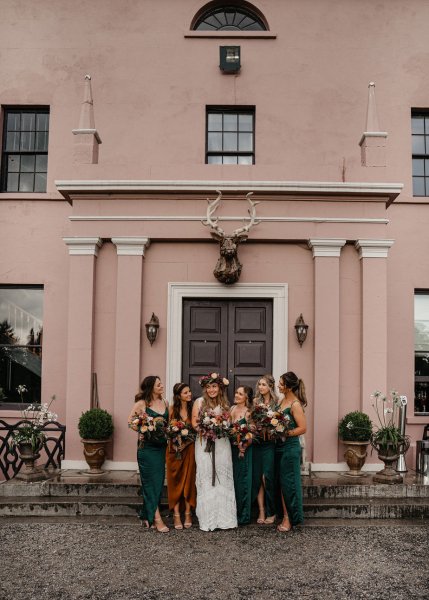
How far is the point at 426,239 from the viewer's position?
472 inches

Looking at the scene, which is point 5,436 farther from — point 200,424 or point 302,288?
point 302,288

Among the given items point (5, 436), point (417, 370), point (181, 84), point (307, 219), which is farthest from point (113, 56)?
point (417, 370)

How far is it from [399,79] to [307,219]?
417 cm

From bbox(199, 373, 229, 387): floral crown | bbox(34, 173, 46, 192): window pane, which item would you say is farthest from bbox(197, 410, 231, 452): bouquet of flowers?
bbox(34, 173, 46, 192): window pane

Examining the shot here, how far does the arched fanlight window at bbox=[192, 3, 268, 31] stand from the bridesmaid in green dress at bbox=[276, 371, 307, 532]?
27.6 feet

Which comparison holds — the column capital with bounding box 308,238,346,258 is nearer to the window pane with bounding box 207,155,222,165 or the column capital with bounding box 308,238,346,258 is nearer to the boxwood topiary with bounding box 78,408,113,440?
the window pane with bounding box 207,155,222,165

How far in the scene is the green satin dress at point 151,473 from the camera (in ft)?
25.7

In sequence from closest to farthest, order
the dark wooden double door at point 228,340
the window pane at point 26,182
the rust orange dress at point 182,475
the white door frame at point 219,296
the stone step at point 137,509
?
1. the rust orange dress at point 182,475
2. the stone step at point 137,509
3. the white door frame at point 219,296
4. the dark wooden double door at point 228,340
5. the window pane at point 26,182

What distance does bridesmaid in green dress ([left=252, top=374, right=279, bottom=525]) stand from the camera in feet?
26.2

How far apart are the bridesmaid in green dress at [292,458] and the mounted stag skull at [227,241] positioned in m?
2.85

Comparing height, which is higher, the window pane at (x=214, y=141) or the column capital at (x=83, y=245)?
the window pane at (x=214, y=141)

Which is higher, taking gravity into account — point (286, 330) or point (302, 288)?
point (302, 288)

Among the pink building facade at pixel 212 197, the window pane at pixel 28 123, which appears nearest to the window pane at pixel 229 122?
the pink building facade at pixel 212 197

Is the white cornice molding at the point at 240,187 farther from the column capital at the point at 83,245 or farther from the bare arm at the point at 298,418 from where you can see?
the bare arm at the point at 298,418
